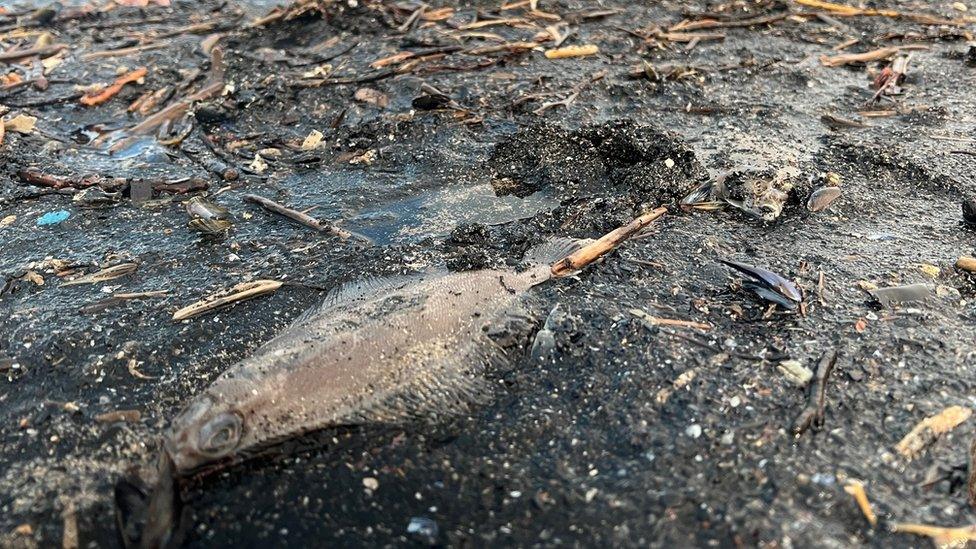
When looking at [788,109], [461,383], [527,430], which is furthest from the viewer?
[788,109]

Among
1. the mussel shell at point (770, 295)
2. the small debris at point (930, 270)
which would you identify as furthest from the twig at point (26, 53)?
the small debris at point (930, 270)

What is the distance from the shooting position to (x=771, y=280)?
3809 millimetres

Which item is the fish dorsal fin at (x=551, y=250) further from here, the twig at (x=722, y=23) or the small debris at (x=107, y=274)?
the twig at (x=722, y=23)

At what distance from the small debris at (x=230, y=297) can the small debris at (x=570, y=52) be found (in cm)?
346

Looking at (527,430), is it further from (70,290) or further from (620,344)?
(70,290)

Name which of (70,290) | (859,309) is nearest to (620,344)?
(859,309)

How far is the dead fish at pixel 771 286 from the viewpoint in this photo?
145 inches

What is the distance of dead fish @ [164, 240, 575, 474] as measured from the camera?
3072 mm

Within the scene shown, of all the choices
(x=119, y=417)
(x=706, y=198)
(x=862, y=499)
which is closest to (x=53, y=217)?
(x=119, y=417)

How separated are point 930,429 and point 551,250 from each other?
193 centimetres

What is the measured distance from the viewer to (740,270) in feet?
12.9

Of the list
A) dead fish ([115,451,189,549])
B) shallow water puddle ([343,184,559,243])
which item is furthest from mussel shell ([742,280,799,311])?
dead fish ([115,451,189,549])

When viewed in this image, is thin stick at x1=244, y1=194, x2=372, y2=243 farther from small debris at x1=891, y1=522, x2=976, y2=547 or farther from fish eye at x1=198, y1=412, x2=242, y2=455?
small debris at x1=891, y1=522, x2=976, y2=547

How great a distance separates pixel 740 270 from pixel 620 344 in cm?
88
